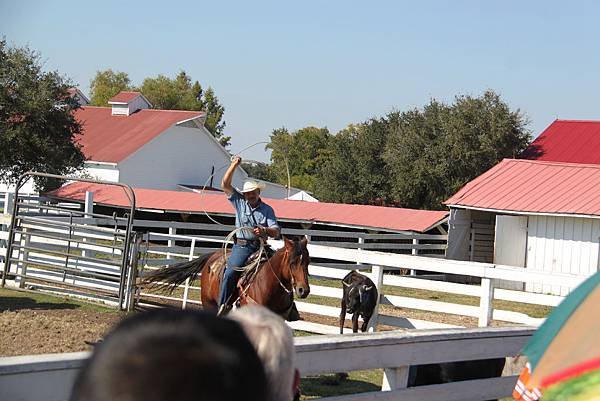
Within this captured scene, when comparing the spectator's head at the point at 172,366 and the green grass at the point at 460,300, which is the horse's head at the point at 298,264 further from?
the green grass at the point at 460,300

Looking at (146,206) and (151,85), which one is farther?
(151,85)

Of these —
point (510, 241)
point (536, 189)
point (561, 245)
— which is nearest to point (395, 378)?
point (561, 245)

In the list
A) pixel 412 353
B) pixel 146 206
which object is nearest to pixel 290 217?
pixel 146 206

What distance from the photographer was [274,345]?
196 cm

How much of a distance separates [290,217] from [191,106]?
72226mm

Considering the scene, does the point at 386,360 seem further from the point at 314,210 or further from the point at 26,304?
the point at 314,210

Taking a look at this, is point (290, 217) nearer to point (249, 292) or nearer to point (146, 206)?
point (146, 206)

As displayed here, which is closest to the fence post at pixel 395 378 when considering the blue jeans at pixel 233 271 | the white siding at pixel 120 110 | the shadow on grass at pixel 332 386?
the shadow on grass at pixel 332 386

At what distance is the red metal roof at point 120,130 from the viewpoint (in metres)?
56.7

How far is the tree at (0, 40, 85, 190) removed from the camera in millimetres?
42031

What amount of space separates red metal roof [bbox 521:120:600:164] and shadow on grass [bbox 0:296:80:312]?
27911 millimetres

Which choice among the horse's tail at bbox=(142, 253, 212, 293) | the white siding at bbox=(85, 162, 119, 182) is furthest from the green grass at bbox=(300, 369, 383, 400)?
the white siding at bbox=(85, 162, 119, 182)

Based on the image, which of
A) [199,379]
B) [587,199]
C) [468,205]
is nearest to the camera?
[199,379]

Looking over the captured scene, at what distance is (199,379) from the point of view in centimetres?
136
